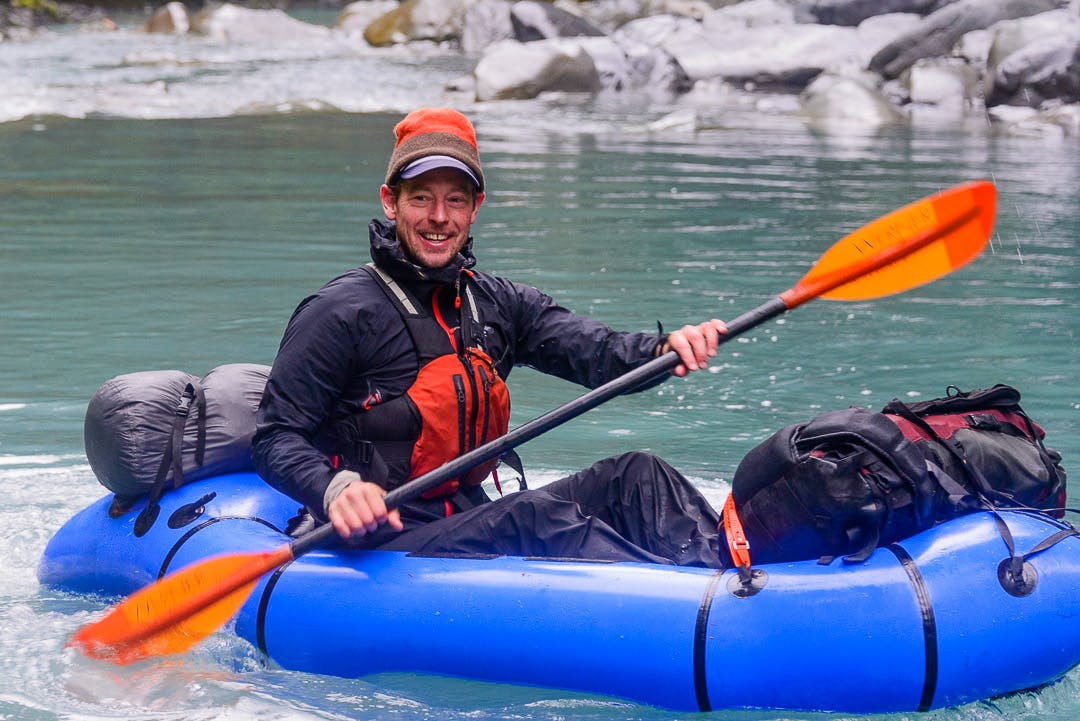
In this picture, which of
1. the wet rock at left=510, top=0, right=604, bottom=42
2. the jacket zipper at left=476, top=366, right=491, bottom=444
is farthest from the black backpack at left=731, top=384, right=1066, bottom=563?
the wet rock at left=510, top=0, right=604, bottom=42

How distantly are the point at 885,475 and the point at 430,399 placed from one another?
983mm

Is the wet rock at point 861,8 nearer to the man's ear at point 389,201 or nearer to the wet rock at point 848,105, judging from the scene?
the wet rock at point 848,105

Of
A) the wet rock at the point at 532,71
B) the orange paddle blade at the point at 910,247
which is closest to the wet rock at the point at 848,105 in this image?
the wet rock at the point at 532,71

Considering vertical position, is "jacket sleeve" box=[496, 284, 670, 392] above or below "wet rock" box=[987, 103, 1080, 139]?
below

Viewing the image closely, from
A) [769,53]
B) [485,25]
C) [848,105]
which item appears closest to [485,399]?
[848,105]

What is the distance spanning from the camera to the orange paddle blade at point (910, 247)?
3.15 meters

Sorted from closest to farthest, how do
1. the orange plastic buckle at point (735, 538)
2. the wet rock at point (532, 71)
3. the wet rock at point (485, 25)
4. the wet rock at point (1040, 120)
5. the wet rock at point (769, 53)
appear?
the orange plastic buckle at point (735, 538) < the wet rock at point (1040, 120) < the wet rock at point (532, 71) < the wet rock at point (769, 53) < the wet rock at point (485, 25)

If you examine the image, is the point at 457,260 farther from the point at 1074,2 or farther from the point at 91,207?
the point at 1074,2

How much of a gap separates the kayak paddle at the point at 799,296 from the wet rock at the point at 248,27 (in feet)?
65.1

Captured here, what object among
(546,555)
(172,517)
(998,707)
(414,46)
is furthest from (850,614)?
(414,46)

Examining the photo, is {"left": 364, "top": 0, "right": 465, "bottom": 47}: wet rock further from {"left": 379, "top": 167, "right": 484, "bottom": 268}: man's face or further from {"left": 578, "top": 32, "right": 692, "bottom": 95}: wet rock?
{"left": 379, "top": 167, "right": 484, "bottom": 268}: man's face

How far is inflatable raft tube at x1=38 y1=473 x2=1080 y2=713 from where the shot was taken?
276cm

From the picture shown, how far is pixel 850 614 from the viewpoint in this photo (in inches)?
109

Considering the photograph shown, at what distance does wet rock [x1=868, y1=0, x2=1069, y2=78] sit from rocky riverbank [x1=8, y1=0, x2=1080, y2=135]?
16 mm
